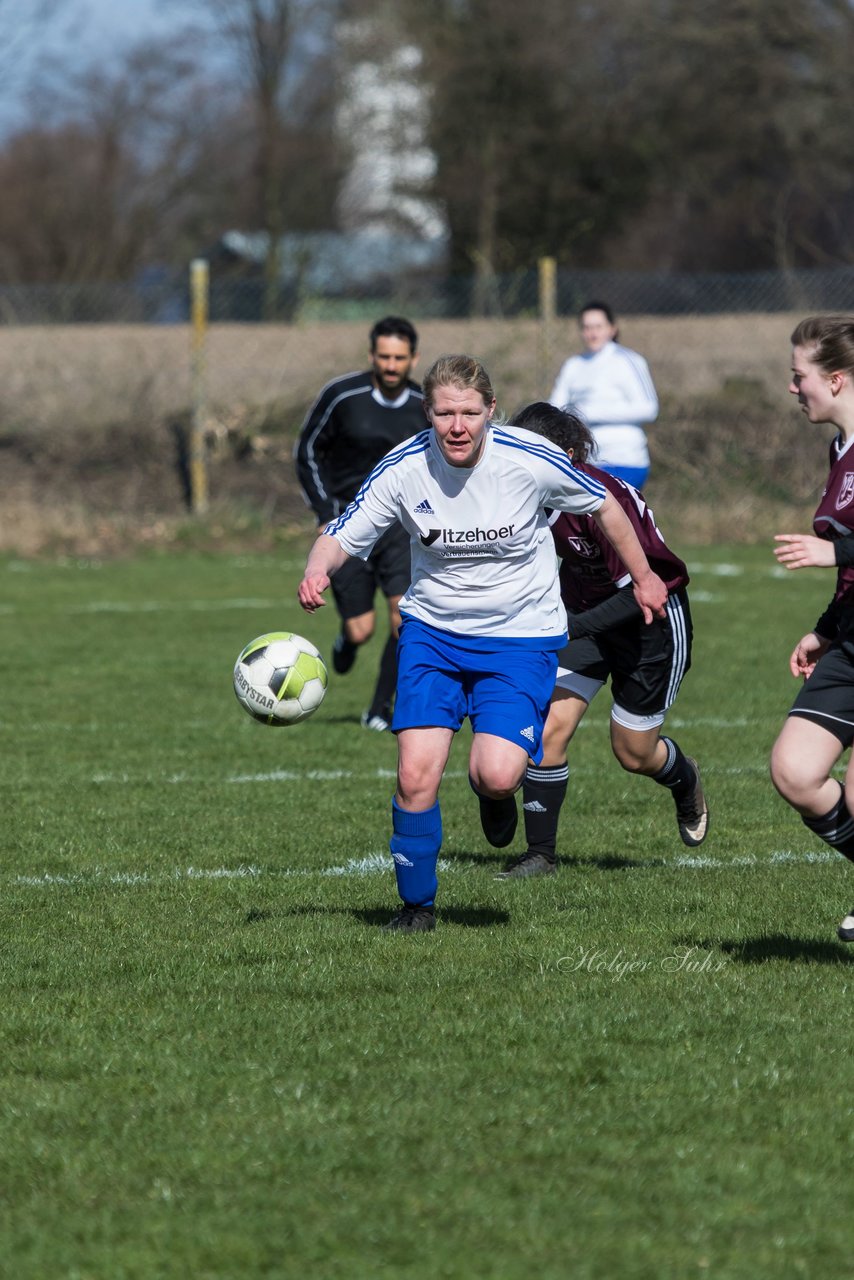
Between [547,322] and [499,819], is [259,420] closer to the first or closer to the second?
[547,322]

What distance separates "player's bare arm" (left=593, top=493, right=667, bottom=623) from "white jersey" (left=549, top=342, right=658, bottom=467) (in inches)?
267

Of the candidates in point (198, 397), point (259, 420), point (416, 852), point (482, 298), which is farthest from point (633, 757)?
point (259, 420)

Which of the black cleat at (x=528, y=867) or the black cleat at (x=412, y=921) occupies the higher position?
the black cleat at (x=412, y=921)

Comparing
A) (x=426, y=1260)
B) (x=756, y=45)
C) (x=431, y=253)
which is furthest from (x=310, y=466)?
(x=431, y=253)

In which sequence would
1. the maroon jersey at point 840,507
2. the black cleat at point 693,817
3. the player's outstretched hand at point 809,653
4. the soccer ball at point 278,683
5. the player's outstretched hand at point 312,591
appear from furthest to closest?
the black cleat at point 693,817
the soccer ball at point 278,683
the player's outstretched hand at point 312,591
the player's outstretched hand at point 809,653
the maroon jersey at point 840,507

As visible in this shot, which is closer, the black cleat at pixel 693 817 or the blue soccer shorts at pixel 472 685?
the blue soccer shorts at pixel 472 685

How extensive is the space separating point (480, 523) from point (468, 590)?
234 millimetres

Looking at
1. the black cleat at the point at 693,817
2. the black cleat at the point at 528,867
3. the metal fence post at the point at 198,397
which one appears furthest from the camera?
the metal fence post at the point at 198,397

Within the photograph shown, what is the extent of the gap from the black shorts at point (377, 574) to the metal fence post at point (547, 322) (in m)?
9.22

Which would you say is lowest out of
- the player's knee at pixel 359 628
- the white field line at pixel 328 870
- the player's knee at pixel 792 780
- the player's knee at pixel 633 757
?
the player's knee at pixel 359 628

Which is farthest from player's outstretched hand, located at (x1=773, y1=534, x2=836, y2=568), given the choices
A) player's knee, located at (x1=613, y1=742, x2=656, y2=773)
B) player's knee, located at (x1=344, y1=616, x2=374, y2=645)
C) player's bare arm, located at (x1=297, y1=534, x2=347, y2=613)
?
player's knee, located at (x1=344, y1=616, x2=374, y2=645)

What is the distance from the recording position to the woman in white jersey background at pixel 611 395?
39.5 ft

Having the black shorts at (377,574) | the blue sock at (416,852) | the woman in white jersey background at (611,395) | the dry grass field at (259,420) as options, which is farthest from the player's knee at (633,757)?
the dry grass field at (259,420)

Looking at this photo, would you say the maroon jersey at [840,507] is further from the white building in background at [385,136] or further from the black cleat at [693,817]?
the white building in background at [385,136]
